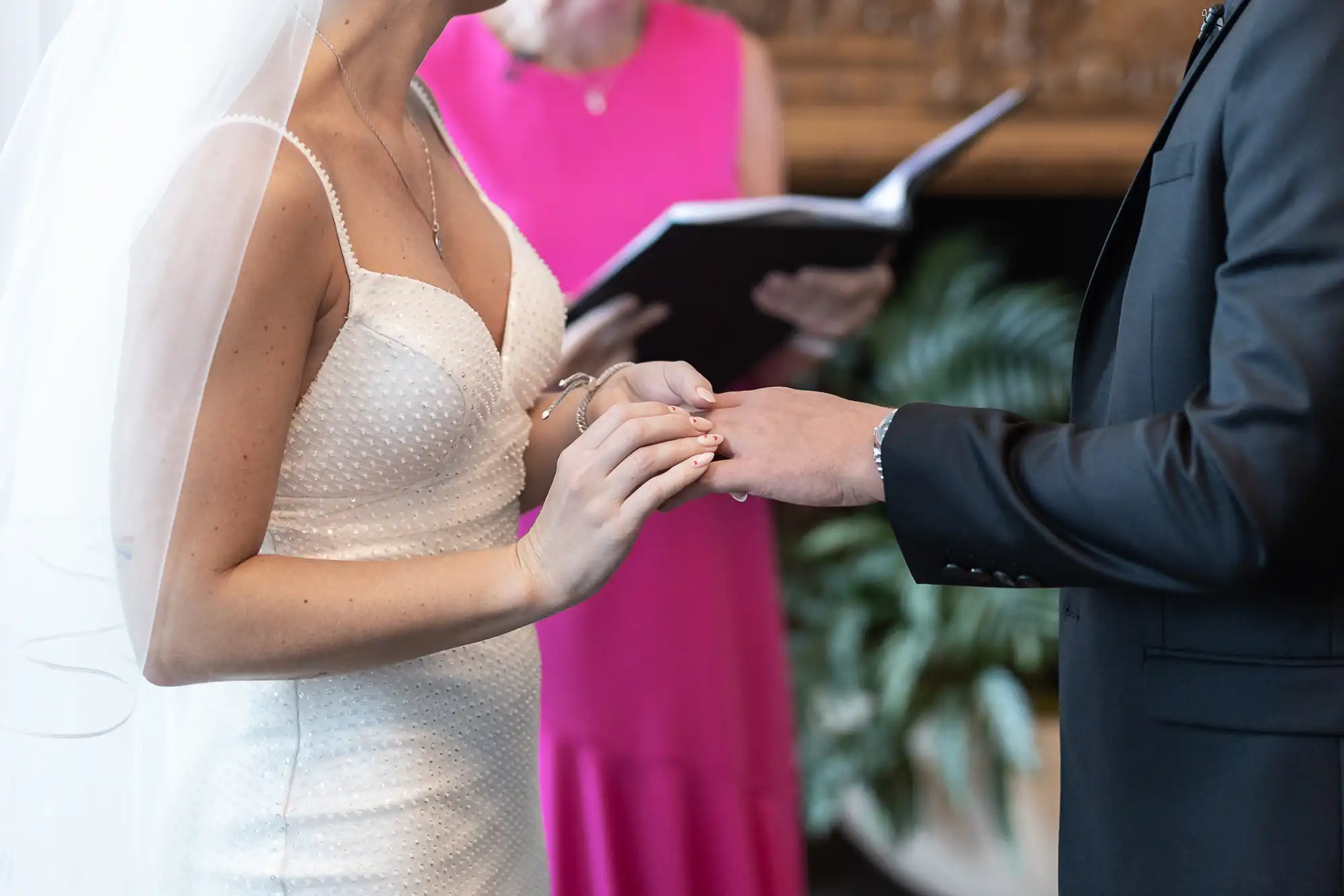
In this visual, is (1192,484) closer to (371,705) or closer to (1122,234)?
(1122,234)

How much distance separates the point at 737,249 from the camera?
1.63 m

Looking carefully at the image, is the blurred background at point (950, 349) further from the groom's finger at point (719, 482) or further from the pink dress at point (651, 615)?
the groom's finger at point (719, 482)

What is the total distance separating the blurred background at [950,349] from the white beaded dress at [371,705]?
1.87 m

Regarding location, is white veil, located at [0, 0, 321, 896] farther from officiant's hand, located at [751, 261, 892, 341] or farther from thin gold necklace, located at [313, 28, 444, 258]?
officiant's hand, located at [751, 261, 892, 341]

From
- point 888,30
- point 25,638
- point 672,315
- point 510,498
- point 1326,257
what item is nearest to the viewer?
point 1326,257

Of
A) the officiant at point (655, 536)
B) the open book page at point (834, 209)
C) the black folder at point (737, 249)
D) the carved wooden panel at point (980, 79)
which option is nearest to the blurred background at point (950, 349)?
the carved wooden panel at point (980, 79)

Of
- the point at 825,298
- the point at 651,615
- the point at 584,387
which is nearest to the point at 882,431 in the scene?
the point at 584,387

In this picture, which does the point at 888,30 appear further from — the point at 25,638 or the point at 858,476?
the point at 25,638

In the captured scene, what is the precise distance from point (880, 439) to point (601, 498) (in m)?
0.26

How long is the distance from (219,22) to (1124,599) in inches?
37.2

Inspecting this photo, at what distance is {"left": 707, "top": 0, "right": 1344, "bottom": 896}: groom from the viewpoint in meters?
0.98

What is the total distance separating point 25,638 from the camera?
3.51 ft

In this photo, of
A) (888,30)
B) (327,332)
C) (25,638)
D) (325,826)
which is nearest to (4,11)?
(327,332)

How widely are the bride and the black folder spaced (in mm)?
282
